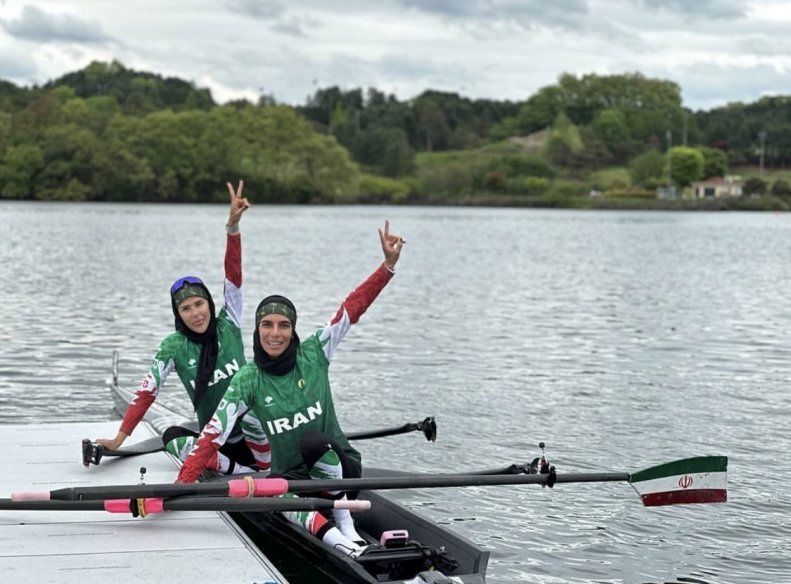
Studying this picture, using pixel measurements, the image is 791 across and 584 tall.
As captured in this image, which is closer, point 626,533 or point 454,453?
point 626,533

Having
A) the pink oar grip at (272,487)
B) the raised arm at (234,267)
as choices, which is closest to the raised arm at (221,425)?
the pink oar grip at (272,487)

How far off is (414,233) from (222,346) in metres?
86.1

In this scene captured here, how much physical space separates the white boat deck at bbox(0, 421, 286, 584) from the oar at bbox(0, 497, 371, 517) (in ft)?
0.91

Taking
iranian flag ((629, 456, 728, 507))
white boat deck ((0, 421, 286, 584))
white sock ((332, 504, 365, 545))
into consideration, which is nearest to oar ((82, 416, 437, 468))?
white boat deck ((0, 421, 286, 584))

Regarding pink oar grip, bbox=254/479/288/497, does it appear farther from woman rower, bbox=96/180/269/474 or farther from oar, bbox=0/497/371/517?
woman rower, bbox=96/180/269/474

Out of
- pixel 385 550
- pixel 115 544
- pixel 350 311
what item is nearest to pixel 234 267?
pixel 350 311

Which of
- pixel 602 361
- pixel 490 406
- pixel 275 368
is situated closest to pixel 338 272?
pixel 602 361

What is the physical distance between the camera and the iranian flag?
10969 millimetres

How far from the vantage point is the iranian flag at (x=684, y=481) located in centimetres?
1097

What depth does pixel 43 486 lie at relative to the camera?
1120cm

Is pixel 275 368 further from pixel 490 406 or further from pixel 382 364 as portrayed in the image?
pixel 382 364

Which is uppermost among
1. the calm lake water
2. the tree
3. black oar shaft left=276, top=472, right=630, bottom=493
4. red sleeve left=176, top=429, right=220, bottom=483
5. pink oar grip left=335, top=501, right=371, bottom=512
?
the tree

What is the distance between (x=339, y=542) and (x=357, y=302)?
84.2 inches

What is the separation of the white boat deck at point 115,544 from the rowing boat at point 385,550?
57 centimetres
